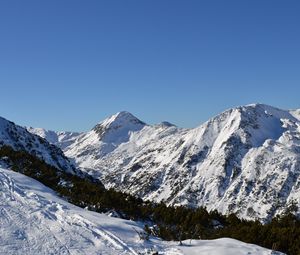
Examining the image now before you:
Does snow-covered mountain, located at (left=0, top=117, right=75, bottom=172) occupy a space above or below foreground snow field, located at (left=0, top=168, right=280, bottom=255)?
above

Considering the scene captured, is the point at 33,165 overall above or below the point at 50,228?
above

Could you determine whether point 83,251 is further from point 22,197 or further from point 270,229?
point 270,229

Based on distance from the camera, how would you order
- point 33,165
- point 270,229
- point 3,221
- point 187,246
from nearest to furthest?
point 187,246
point 3,221
point 270,229
point 33,165

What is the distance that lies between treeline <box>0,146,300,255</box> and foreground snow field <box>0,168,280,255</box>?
1.13 m

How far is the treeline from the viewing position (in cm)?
1797

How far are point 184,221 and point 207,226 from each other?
165 centimetres

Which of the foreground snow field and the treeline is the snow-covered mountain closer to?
the treeline

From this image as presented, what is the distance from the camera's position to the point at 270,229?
19562 millimetres

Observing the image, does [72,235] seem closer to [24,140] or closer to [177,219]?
[177,219]

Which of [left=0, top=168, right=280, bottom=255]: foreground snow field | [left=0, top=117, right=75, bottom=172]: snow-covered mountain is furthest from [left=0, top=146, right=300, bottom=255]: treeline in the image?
[left=0, top=117, right=75, bottom=172]: snow-covered mountain

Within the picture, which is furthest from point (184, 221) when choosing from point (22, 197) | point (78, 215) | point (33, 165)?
point (33, 165)

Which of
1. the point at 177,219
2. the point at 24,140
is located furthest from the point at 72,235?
the point at 24,140

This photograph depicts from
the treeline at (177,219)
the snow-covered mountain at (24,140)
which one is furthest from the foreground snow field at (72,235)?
the snow-covered mountain at (24,140)

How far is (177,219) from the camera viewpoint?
23.5m
